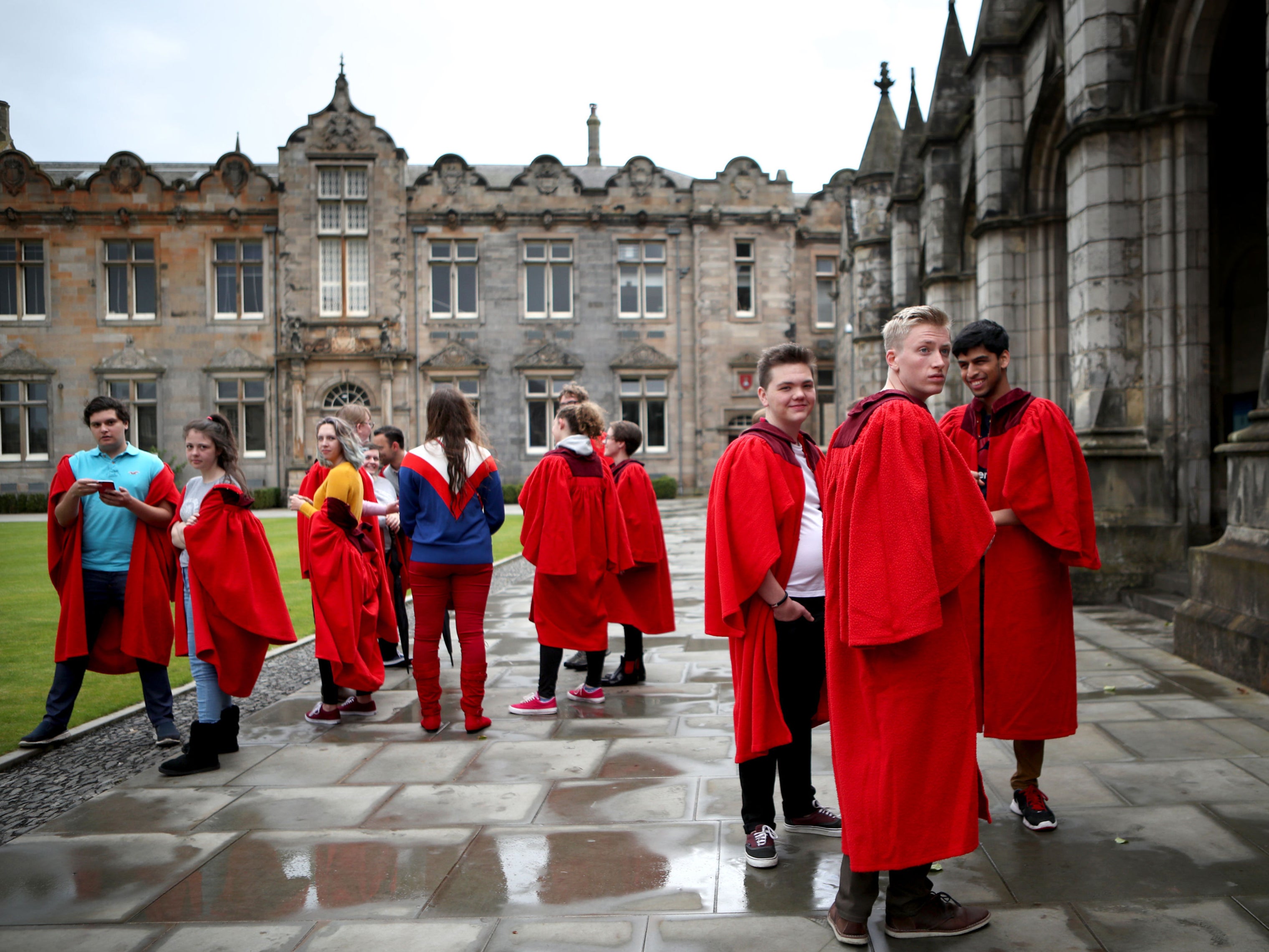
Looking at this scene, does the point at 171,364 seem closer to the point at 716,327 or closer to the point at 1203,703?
→ the point at 716,327

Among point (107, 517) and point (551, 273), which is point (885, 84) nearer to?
point (551, 273)

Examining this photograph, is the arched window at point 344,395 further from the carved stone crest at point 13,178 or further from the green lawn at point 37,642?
the green lawn at point 37,642

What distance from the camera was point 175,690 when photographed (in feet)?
22.8

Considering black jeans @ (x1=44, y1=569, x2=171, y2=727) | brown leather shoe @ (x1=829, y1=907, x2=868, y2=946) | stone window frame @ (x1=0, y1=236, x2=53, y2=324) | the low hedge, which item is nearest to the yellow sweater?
black jeans @ (x1=44, y1=569, x2=171, y2=727)

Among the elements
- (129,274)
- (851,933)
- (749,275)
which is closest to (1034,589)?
(851,933)

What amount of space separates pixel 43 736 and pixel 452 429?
2.90 metres

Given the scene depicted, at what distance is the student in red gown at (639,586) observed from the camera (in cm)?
677

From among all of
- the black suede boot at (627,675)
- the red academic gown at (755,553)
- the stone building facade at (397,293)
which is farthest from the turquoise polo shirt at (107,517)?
the stone building facade at (397,293)

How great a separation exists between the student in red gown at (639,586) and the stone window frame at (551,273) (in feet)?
82.0

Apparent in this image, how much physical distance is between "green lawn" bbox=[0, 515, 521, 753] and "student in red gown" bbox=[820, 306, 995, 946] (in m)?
→ 4.99

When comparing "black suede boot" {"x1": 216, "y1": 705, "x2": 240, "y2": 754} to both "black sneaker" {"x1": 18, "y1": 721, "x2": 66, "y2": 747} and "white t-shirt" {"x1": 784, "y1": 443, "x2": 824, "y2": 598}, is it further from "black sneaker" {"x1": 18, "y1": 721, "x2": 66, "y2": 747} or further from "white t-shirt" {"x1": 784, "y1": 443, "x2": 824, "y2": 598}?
"white t-shirt" {"x1": 784, "y1": 443, "x2": 824, "y2": 598}

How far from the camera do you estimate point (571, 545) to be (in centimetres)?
620

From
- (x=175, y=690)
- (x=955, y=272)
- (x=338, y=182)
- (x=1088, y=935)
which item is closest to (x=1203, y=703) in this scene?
(x=1088, y=935)

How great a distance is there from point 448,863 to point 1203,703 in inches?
176
